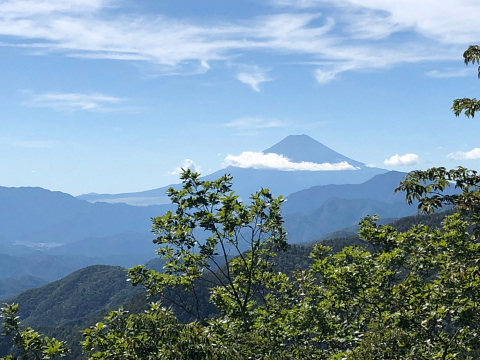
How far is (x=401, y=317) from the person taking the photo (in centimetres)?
1415

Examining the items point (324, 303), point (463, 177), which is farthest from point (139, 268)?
point (463, 177)

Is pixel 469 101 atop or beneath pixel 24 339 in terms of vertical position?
atop

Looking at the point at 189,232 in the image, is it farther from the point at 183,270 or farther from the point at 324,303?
the point at 324,303

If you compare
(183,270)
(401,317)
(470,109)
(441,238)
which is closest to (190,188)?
(183,270)

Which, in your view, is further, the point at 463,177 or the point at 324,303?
the point at 324,303

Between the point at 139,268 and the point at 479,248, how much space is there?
12591mm

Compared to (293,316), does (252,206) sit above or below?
above

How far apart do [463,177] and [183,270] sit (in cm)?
1114

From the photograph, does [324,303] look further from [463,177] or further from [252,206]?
[463,177]

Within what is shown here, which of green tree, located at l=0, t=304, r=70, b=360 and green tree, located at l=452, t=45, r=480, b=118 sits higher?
green tree, located at l=452, t=45, r=480, b=118

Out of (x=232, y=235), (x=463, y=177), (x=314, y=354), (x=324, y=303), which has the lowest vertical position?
(x=314, y=354)

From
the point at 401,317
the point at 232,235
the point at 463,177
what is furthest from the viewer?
the point at 232,235

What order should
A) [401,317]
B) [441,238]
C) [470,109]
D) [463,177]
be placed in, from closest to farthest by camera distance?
[463,177] → [470,109] → [401,317] → [441,238]

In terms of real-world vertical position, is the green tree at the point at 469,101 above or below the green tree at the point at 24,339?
above
